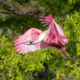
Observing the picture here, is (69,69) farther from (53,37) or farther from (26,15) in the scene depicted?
(53,37)

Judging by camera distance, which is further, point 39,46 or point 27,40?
point 39,46

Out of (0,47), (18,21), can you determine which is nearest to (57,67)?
(0,47)

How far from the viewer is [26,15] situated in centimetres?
298

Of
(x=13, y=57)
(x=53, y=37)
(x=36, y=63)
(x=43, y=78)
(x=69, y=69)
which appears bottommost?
(x=43, y=78)

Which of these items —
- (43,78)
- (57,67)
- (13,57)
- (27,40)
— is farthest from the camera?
(43,78)

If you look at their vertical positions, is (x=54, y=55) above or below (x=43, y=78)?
above

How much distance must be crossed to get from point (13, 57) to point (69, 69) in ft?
3.13

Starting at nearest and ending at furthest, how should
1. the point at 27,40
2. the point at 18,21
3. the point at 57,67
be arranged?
the point at 27,40
the point at 57,67
the point at 18,21

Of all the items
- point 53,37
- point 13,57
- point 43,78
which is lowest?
point 43,78

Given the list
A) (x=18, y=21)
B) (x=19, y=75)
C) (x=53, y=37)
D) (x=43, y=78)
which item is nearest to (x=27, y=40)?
(x=53, y=37)

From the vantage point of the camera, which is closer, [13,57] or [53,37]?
[53,37]

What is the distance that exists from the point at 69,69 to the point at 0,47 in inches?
44.6

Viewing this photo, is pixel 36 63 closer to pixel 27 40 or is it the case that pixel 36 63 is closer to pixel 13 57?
pixel 13 57

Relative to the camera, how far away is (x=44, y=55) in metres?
2.04
